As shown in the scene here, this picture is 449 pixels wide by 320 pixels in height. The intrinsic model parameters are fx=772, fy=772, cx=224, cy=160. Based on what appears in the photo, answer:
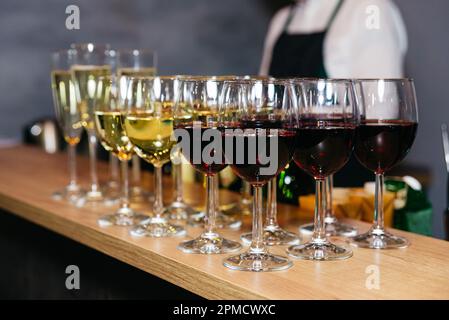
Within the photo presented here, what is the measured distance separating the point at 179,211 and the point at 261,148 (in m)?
0.52

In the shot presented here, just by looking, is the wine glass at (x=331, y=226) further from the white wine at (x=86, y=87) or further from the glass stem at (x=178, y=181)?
the white wine at (x=86, y=87)

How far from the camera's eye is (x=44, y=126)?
4.32 m

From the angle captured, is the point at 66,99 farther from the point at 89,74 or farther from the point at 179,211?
the point at 179,211

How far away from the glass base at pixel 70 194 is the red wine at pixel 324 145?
29.7 inches

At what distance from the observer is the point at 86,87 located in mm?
1870

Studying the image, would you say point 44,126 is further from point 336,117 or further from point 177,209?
point 336,117

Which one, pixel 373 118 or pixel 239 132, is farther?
pixel 373 118

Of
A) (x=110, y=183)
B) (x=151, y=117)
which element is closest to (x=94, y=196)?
(x=110, y=183)

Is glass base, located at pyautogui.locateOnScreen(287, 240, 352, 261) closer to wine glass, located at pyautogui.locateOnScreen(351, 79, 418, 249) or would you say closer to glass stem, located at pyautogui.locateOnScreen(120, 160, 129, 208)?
wine glass, located at pyautogui.locateOnScreen(351, 79, 418, 249)

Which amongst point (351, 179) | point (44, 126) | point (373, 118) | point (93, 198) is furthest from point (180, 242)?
point (44, 126)

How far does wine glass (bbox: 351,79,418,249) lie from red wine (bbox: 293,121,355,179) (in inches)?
3.2

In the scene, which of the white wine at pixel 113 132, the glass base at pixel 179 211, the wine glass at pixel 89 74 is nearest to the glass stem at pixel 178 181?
the glass base at pixel 179 211

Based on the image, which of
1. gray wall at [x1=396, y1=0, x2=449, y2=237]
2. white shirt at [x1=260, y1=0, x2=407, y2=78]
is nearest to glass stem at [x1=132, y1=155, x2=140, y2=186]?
white shirt at [x1=260, y1=0, x2=407, y2=78]
